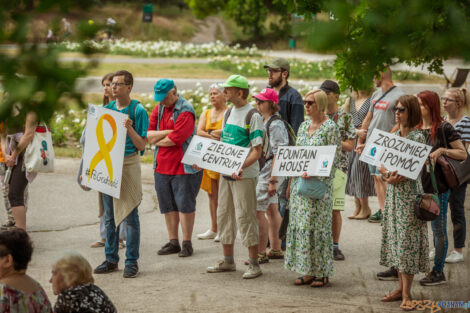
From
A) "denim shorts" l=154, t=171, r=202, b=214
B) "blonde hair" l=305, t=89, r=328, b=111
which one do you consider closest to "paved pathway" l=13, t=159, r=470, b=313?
"denim shorts" l=154, t=171, r=202, b=214

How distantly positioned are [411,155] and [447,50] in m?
3.63

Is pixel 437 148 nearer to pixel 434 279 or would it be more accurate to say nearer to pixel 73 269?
pixel 434 279

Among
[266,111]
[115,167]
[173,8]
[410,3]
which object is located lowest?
[115,167]

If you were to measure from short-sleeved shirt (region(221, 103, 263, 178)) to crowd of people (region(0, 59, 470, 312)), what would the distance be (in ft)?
0.03

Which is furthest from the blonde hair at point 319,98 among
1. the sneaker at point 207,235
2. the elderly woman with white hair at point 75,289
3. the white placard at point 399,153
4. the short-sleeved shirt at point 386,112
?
the elderly woman with white hair at point 75,289

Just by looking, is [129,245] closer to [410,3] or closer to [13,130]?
[13,130]

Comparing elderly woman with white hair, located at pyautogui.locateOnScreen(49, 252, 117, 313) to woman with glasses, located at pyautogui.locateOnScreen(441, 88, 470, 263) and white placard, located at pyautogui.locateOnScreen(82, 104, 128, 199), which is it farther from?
woman with glasses, located at pyautogui.locateOnScreen(441, 88, 470, 263)

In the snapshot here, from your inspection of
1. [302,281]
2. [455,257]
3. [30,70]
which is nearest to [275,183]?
[302,281]

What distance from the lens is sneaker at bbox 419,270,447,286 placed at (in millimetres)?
6465

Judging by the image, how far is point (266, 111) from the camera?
712 cm

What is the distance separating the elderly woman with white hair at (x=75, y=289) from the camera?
4238mm

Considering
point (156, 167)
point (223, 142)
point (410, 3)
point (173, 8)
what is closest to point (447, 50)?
point (410, 3)

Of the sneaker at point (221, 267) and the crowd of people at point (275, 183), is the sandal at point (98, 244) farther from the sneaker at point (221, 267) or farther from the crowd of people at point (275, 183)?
the sneaker at point (221, 267)

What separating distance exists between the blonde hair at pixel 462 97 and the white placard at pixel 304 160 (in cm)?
153
